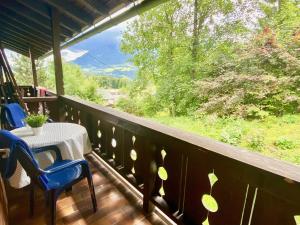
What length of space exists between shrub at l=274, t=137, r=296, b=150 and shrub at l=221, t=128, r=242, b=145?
754mm

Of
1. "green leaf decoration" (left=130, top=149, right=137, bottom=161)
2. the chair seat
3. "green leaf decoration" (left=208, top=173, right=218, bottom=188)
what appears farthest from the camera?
"green leaf decoration" (left=130, top=149, right=137, bottom=161)

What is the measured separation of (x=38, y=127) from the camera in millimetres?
1770

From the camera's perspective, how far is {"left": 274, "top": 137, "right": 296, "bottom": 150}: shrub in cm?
394

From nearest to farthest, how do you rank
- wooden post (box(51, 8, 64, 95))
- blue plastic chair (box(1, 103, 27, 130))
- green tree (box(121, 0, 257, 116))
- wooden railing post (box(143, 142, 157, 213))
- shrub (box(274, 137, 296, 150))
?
1. wooden railing post (box(143, 142, 157, 213))
2. blue plastic chair (box(1, 103, 27, 130))
3. wooden post (box(51, 8, 64, 95))
4. shrub (box(274, 137, 296, 150))
5. green tree (box(121, 0, 257, 116))

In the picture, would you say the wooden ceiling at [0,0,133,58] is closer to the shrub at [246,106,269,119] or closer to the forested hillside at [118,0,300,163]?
the forested hillside at [118,0,300,163]

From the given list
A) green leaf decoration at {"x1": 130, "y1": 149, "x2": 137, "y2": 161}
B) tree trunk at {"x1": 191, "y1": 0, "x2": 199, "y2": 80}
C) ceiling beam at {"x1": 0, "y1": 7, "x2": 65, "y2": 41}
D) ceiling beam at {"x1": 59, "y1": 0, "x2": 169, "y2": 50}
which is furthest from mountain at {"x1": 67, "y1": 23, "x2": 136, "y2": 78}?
tree trunk at {"x1": 191, "y1": 0, "x2": 199, "y2": 80}

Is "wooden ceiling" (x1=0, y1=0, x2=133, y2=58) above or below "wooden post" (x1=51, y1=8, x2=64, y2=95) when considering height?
above

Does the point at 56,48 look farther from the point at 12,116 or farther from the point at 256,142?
the point at 256,142

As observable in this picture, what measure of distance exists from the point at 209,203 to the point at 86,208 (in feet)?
3.76

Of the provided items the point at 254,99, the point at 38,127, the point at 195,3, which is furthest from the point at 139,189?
the point at 195,3

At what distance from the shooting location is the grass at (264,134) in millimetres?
3943

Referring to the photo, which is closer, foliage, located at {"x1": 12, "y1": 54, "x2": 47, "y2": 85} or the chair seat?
the chair seat

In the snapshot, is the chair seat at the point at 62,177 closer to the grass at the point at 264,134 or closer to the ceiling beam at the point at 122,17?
the ceiling beam at the point at 122,17

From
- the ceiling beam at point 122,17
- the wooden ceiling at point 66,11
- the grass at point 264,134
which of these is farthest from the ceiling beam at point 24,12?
the grass at point 264,134
